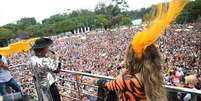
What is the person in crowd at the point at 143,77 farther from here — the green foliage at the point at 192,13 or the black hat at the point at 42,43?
the green foliage at the point at 192,13

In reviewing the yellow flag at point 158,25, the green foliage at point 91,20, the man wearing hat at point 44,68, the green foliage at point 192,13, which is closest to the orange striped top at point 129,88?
Answer: the yellow flag at point 158,25

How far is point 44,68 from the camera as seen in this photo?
4492mm

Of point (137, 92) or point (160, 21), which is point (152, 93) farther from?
point (160, 21)

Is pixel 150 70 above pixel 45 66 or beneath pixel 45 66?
above

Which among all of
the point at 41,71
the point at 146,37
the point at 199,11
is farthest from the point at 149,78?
the point at 199,11

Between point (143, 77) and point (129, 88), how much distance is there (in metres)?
0.14

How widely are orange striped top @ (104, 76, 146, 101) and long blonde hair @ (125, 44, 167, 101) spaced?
0.05m

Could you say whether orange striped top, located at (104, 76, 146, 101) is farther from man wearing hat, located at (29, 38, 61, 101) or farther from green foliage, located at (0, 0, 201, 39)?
green foliage, located at (0, 0, 201, 39)

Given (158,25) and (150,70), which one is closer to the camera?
(158,25)

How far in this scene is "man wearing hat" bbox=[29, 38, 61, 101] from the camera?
4457mm

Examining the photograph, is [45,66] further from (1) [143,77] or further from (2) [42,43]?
(1) [143,77]

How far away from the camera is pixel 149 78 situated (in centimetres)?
228

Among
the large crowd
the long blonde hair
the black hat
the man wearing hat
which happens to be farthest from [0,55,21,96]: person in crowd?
the long blonde hair

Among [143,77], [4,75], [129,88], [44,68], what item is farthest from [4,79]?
[143,77]
